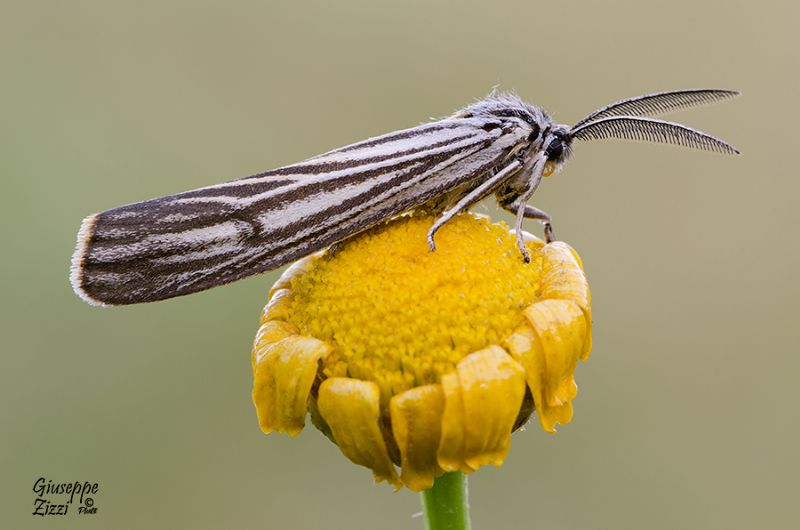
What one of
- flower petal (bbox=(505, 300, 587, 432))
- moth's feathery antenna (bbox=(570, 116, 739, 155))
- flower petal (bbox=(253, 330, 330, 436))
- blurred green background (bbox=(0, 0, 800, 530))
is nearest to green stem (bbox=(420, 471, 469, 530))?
flower petal (bbox=(505, 300, 587, 432))

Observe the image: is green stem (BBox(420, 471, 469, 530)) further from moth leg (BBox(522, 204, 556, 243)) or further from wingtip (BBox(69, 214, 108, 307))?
wingtip (BBox(69, 214, 108, 307))

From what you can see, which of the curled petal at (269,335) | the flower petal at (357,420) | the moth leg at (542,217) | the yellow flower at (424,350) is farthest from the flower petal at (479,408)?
the moth leg at (542,217)

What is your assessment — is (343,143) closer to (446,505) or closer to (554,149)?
(554,149)

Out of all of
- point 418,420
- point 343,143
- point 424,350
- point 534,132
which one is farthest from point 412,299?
point 343,143

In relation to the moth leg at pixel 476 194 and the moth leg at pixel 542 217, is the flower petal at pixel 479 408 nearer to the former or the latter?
the moth leg at pixel 476 194

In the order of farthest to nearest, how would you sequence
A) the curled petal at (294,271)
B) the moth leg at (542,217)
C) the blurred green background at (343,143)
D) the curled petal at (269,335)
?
the blurred green background at (343,143)
the moth leg at (542,217)
the curled petal at (294,271)
the curled petal at (269,335)
